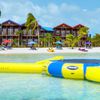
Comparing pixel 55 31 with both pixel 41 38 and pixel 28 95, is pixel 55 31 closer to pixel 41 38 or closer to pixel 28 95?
pixel 41 38

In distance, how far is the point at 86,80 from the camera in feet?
40.7

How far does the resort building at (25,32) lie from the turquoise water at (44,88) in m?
42.0

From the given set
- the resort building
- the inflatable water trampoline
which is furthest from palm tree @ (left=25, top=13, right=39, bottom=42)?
the inflatable water trampoline

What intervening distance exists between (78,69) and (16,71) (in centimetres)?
355

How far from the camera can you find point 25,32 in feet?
186

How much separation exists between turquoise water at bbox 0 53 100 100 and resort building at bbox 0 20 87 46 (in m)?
42.0

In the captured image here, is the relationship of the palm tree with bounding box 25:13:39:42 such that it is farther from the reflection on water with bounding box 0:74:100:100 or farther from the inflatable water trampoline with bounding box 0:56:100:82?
the reflection on water with bounding box 0:74:100:100

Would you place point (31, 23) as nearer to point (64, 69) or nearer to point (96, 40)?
point (96, 40)

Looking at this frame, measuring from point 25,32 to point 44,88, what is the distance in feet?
152

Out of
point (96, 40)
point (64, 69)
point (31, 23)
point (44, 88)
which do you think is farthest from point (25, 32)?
point (44, 88)

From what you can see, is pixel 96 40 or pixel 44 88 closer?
pixel 44 88

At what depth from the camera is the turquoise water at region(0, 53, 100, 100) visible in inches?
369

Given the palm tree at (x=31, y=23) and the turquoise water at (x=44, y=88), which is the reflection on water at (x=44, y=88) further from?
the palm tree at (x=31, y=23)

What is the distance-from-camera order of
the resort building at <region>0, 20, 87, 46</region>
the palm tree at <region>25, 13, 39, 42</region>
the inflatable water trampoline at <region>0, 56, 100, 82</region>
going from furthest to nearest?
the resort building at <region>0, 20, 87, 46</region>, the palm tree at <region>25, 13, 39, 42</region>, the inflatable water trampoline at <region>0, 56, 100, 82</region>
